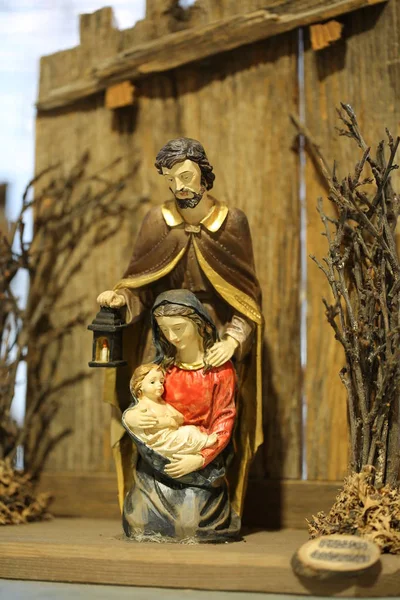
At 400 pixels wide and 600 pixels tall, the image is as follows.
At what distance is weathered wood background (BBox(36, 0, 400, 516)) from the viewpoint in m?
3.01

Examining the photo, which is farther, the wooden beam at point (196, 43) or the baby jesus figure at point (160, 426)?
the wooden beam at point (196, 43)

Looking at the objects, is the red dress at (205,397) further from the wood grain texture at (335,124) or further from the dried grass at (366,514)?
A: the wood grain texture at (335,124)

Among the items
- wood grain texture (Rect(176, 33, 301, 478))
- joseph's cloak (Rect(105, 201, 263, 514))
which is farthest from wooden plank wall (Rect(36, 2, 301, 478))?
joseph's cloak (Rect(105, 201, 263, 514))

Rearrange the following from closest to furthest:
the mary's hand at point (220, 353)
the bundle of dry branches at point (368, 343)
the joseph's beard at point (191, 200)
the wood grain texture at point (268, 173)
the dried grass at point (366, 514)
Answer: the dried grass at point (366, 514) < the bundle of dry branches at point (368, 343) < the mary's hand at point (220, 353) < the joseph's beard at point (191, 200) < the wood grain texture at point (268, 173)

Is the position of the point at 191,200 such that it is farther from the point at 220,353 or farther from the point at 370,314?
the point at 370,314

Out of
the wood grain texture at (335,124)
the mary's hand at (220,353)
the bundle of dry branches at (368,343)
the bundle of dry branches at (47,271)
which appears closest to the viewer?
the bundle of dry branches at (368,343)

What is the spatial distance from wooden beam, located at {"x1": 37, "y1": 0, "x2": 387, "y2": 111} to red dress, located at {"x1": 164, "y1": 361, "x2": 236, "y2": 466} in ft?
4.17

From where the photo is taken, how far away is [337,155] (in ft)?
9.96

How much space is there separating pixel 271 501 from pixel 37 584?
0.98 meters

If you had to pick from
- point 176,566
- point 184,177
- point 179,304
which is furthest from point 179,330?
point 176,566

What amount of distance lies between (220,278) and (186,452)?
574mm

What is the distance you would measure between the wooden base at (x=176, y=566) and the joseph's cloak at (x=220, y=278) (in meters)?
0.34

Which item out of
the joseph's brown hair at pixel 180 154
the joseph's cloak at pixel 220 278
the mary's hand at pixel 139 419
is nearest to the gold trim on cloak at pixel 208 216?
the joseph's cloak at pixel 220 278

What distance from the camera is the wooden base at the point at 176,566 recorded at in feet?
6.89
